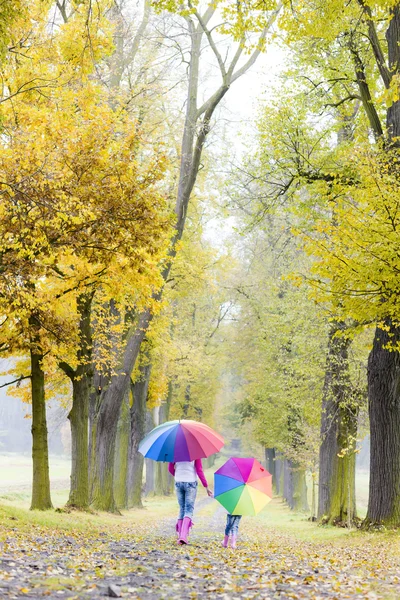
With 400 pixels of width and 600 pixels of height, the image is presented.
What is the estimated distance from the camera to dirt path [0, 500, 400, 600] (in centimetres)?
564

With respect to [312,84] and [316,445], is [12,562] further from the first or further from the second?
[316,445]

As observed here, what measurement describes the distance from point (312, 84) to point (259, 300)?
17.1m

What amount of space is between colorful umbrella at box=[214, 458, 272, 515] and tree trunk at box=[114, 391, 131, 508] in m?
11.8

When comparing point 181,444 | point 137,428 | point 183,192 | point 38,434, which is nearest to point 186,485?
point 181,444

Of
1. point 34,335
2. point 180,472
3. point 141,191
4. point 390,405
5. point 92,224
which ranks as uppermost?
point 141,191

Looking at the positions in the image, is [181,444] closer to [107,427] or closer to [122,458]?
[107,427]

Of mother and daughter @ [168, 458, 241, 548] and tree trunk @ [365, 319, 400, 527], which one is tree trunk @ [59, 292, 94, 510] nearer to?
mother and daughter @ [168, 458, 241, 548]

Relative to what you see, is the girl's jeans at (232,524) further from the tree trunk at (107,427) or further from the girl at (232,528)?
the tree trunk at (107,427)

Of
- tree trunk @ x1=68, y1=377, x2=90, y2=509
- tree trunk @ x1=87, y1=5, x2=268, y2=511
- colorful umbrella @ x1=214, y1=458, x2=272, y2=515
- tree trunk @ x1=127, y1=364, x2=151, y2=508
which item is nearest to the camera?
colorful umbrella @ x1=214, y1=458, x2=272, y2=515

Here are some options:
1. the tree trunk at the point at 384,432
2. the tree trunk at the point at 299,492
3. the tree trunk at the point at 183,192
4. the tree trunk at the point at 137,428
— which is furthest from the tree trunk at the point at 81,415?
the tree trunk at the point at 299,492

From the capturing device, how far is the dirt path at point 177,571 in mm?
5637

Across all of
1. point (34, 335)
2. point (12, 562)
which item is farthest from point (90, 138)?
point (12, 562)

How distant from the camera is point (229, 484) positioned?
1005 centimetres

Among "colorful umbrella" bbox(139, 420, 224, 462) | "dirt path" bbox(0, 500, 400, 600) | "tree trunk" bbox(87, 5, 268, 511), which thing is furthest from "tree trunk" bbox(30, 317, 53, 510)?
"colorful umbrella" bbox(139, 420, 224, 462)
